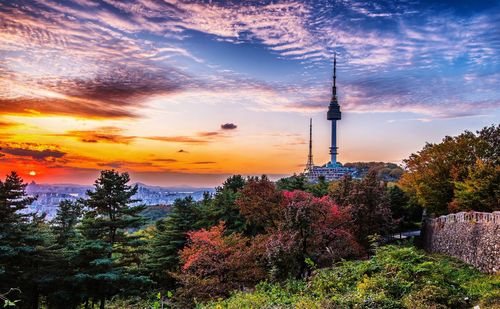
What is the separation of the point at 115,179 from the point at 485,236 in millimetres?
18562

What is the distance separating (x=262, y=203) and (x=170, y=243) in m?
8.08

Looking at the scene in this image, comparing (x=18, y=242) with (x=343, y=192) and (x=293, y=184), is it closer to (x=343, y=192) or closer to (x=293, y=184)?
(x=343, y=192)

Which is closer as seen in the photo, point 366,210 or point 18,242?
point 18,242

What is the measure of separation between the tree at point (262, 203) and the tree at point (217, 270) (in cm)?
342

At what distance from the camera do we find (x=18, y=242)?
64.8 ft

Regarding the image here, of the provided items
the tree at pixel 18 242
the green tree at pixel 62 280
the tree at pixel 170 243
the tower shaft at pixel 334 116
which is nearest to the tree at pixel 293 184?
the tree at pixel 170 243

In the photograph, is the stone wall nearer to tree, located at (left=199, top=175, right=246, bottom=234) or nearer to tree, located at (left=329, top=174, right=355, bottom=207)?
tree, located at (left=329, top=174, right=355, bottom=207)

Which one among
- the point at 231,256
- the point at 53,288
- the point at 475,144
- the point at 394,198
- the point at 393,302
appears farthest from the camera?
the point at 394,198

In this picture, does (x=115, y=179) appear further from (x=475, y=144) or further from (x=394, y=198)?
(x=394, y=198)

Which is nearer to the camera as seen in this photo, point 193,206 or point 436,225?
point 436,225

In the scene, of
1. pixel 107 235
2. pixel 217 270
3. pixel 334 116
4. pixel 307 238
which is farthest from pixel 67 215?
pixel 334 116

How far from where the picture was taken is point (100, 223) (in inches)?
868

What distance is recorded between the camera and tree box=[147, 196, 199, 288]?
1057 inches

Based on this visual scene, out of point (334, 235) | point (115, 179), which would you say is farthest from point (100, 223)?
point (334, 235)
